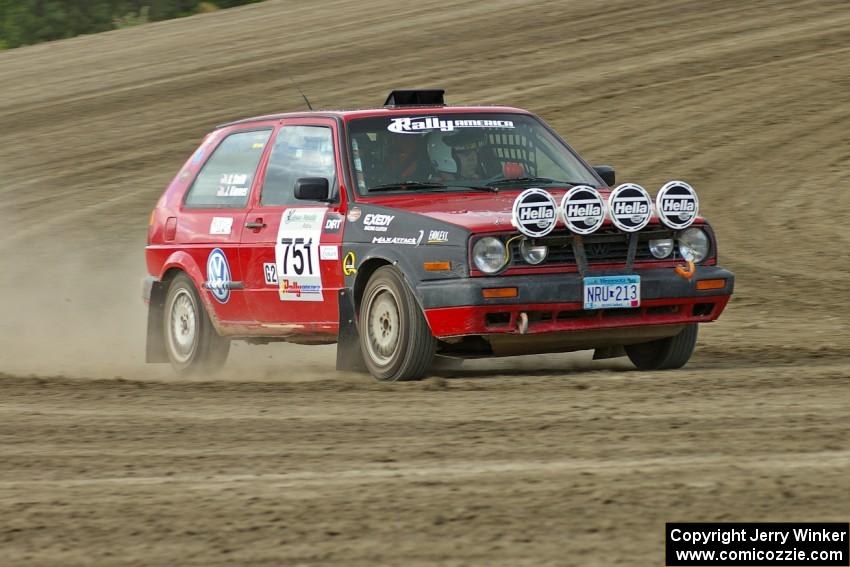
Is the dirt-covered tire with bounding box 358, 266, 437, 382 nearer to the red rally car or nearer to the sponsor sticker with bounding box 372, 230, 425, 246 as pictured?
the red rally car

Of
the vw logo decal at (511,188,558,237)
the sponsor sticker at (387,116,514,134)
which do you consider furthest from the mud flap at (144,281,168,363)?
the vw logo decal at (511,188,558,237)

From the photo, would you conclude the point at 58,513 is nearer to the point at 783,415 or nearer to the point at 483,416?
the point at 483,416

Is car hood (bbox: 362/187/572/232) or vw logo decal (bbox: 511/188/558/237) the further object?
car hood (bbox: 362/187/572/232)

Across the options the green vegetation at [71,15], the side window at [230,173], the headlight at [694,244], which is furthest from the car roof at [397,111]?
the green vegetation at [71,15]

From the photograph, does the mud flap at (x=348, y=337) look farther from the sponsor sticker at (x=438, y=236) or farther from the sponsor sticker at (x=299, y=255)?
the sponsor sticker at (x=438, y=236)

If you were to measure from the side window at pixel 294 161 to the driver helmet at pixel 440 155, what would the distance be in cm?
59

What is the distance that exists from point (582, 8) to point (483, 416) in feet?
67.7

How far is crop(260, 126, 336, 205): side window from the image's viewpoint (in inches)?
374

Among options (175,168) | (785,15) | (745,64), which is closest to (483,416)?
(175,168)

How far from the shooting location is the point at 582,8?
88.5ft

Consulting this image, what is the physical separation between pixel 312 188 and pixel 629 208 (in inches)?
73.0

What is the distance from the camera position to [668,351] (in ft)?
30.3

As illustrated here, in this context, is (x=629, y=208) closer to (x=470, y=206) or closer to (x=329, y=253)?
(x=470, y=206)

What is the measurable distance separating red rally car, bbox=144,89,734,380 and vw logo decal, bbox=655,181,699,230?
10 millimetres
